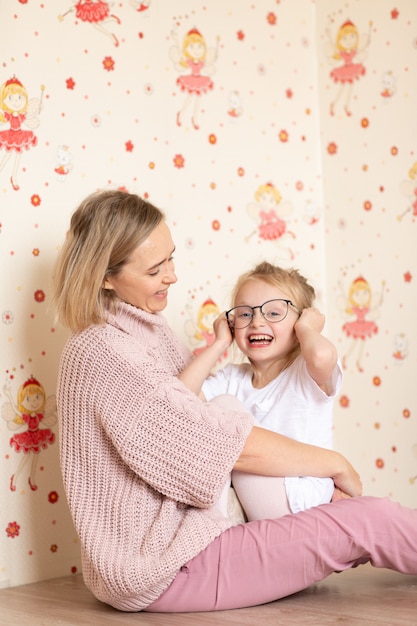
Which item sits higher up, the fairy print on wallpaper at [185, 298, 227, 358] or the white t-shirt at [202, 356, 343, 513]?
the fairy print on wallpaper at [185, 298, 227, 358]

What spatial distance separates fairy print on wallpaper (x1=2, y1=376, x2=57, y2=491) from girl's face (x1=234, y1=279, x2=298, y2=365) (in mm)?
567

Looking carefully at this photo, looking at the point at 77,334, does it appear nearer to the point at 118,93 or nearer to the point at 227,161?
the point at 118,93

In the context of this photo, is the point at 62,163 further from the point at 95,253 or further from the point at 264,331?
the point at 264,331

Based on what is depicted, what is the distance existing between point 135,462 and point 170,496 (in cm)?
11

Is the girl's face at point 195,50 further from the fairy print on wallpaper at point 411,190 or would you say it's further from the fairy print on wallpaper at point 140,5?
the fairy print on wallpaper at point 411,190

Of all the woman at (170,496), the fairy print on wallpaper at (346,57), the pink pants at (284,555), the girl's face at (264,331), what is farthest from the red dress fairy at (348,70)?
the pink pants at (284,555)

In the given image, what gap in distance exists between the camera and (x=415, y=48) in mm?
2736

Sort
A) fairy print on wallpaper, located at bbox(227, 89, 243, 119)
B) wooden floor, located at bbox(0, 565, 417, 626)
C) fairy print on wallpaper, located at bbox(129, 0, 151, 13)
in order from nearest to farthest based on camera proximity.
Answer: wooden floor, located at bbox(0, 565, 417, 626) → fairy print on wallpaper, located at bbox(129, 0, 151, 13) → fairy print on wallpaper, located at bbox(227, 89, 243, 119)

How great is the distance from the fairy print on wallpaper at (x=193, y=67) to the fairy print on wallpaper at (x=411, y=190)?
2.16ft

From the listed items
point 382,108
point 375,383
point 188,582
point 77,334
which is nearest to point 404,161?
point 382,108

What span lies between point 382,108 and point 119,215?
116 centimetres

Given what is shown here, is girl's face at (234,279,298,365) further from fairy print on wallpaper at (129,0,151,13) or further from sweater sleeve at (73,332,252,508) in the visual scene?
fairy print on wallpaper at (129,0,151,13)

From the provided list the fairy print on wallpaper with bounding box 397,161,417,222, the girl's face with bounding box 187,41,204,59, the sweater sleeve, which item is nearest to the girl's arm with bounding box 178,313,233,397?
the sweater sleeve

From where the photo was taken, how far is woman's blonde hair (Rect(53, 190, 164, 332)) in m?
2.00
